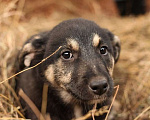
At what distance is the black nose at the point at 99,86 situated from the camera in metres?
3.67

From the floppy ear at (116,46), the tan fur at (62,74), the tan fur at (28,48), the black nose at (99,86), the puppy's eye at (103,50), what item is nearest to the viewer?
the black nose at (99,86)

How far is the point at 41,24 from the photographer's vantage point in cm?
940

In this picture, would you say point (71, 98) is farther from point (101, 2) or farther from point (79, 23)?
point (101, 2)

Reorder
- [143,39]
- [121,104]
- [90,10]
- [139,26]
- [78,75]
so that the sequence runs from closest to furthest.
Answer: [78,75] → [121,104] → [143,39] → [139,26] → [90,10]

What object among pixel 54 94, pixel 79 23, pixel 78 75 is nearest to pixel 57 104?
pixel 54 94

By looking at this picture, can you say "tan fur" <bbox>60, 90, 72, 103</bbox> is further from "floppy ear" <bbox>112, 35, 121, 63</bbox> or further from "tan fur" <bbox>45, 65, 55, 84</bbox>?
"floppy ear" <bbox>112, 35, 121, 63</bbox>

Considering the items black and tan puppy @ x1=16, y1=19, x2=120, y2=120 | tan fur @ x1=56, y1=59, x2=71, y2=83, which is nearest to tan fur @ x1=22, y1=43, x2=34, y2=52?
black and tan puppy @ x1=16, y1=19, x2=120, y2=120

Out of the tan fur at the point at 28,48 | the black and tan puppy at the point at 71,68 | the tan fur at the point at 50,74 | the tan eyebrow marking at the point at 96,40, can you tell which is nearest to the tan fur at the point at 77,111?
the black and tan puppy at the point at 71,68

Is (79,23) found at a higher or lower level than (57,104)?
higher

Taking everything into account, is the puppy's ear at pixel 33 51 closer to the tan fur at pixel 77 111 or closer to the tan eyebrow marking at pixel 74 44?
the tan eyebrow marking at pixel 74 44

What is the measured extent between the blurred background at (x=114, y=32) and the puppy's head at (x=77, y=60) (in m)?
0.82

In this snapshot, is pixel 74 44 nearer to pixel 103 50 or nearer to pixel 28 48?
pixel 103 50

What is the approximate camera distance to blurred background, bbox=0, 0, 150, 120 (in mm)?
5312

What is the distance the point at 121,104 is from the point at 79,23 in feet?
7.15
